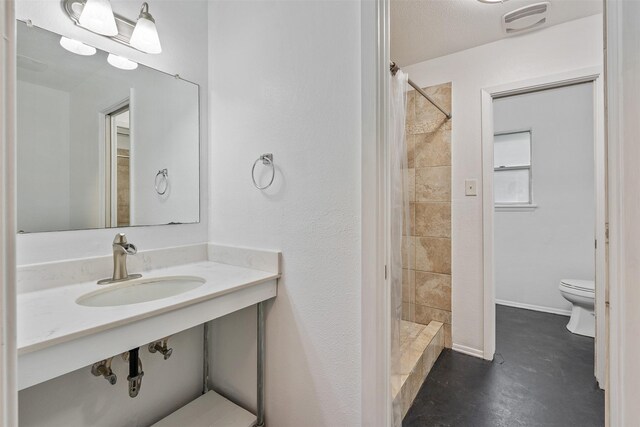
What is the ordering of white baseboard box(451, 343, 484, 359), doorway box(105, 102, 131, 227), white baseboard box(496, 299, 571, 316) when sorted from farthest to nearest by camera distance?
white baseboard box(496, 299, 571, 316) < white baseboard box(451, 343, 484, 359) < doorway box(105, 102, 131, 227)

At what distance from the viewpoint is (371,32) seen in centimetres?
107

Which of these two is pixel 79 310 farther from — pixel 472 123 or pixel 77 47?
pixel 472 123

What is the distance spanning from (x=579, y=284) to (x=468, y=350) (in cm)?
135

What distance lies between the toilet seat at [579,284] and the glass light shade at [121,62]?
366cm

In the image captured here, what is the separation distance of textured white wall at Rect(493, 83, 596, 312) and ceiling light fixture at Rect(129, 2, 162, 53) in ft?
10.2

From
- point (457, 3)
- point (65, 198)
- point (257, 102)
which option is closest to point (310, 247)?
point (257, 102)

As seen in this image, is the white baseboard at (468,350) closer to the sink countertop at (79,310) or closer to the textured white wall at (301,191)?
the textured white wall at (301,191)

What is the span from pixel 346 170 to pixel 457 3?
1433mm

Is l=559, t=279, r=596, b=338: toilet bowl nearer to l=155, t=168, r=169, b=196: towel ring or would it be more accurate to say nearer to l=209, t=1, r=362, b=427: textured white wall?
l=209, t=1, r=362, b=427: textured white wall

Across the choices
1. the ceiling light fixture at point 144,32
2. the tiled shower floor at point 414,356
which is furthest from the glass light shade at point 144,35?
the tiled shower floor at point 414,356

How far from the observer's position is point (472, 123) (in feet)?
7.18

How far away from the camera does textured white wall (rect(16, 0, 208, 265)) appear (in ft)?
3.67

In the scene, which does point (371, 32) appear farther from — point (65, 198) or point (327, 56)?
point (65, 198)

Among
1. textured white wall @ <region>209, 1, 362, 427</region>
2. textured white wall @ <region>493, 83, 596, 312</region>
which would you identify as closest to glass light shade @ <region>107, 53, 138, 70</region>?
textured white wall @ <region>209, 1, 362, 427</region>
